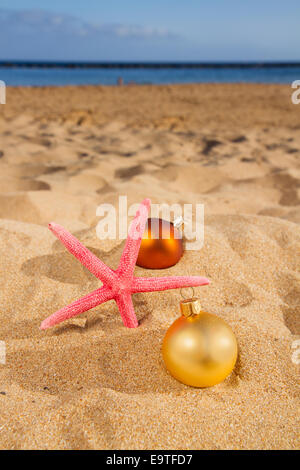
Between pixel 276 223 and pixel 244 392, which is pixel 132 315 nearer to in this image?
pixel 244 392

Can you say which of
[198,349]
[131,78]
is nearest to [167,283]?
[198,349]

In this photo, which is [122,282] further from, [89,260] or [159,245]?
[159,245]

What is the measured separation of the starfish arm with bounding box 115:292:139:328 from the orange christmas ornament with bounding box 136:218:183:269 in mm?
305

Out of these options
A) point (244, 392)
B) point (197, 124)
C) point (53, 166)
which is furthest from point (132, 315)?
point (197, 124)

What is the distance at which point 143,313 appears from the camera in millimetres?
1612

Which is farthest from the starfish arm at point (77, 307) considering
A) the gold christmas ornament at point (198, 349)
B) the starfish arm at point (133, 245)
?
the gold christmas ornament at point (198, 349)

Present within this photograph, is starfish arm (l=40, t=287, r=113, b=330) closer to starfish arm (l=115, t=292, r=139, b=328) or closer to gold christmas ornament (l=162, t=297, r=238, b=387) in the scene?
starfish arm (l=115, t=292, r=139, b=328)

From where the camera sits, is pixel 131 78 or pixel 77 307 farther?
pixel 131 78

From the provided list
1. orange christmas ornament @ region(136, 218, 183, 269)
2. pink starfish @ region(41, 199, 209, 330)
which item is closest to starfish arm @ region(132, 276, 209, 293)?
pink starfish @ region(41, 199, 209, 330)

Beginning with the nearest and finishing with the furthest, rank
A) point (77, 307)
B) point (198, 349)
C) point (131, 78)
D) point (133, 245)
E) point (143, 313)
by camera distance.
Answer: point (198, 349)
point (77, 307)
point (133, 245)
point (143, 313)
point (131, 78)

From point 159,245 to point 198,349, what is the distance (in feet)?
1.95

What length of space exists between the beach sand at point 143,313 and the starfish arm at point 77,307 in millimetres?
169

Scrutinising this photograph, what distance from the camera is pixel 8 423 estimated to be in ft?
3.70

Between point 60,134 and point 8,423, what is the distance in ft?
15.6
